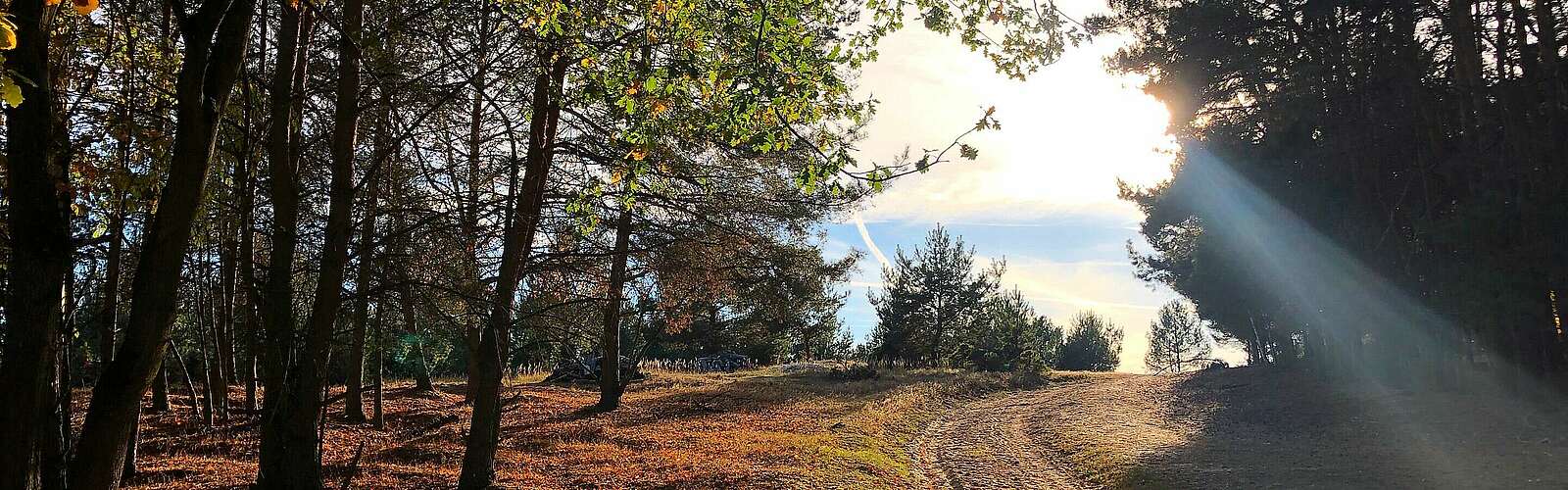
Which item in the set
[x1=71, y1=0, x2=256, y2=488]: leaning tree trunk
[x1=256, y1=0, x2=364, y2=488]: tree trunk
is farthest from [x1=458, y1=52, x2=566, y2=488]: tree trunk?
[x1=71, y1=0, x2=256, y2=488]: leaning tree trunk

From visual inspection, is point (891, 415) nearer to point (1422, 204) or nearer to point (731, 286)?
point (731, 286)

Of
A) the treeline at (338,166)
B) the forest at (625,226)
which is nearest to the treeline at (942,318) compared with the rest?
the forest at (625,226)

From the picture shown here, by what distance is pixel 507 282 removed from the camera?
813 centimetres

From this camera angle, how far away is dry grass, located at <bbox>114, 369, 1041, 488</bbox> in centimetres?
929

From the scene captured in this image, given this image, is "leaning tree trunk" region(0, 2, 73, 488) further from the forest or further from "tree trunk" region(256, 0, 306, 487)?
"tree trunk" region(256, 0, 306, 487)

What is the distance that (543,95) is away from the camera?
7863mm

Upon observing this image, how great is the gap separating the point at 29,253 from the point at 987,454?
12293mm

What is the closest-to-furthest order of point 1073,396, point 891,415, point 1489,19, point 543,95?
point 543,95 < point 1489,19 < point 891,415 < point 1073,396

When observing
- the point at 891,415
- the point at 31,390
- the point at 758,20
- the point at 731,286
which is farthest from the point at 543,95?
the point at 891,415

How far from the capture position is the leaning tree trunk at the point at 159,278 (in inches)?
103

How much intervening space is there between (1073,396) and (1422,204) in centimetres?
860

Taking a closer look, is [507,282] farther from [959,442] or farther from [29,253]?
[959,442]

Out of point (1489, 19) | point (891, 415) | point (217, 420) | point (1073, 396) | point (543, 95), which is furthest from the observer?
point (1073, 396)

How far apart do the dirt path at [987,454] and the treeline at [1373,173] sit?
693cm
